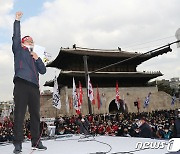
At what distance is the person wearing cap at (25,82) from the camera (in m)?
3.53

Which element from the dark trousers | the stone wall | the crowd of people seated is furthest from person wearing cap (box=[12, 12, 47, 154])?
the stone wall

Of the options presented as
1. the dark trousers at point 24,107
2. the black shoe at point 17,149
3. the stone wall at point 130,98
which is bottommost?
the black shoe at point 17,149

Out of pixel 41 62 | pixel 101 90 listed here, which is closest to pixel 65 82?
pixel 101 90

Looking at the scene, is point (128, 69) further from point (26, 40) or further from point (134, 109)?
point (26, 40)

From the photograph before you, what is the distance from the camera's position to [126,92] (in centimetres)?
4000

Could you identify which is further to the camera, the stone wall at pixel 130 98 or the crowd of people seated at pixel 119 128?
the stone wall at pixel 130 98

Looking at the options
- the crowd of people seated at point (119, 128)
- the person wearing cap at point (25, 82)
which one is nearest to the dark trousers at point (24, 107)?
the person wearing cap at point (25, 82)

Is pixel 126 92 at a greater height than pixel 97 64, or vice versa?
pixel 97 64

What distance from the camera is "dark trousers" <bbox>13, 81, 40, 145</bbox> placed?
138 inches

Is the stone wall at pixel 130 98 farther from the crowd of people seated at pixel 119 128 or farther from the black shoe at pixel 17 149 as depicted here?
the black shoe at pixel 17 149

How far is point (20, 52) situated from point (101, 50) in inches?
1477

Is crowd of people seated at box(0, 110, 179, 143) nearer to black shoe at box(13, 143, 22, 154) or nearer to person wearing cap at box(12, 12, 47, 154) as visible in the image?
person wearing cap at box(12, 12, 47, 154)

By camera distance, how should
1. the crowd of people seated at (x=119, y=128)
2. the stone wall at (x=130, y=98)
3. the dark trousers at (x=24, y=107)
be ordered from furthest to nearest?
the stone wall at (x=130, y=98) < the crowd of people seated at (x=119, y=128) < the dark trousers at (x=24, y=107)

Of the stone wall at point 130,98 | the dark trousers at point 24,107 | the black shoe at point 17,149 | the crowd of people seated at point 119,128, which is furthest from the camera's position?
the stone wall at point 130,98
